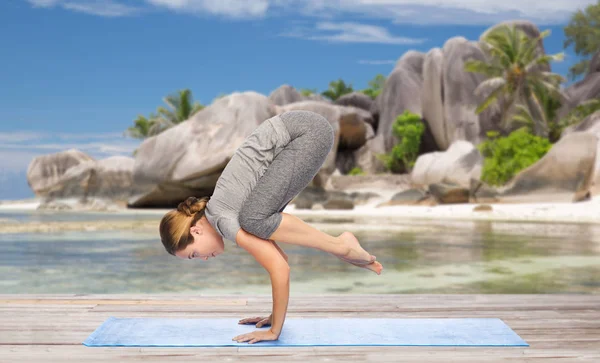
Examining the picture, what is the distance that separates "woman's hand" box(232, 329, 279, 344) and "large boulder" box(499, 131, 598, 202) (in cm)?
1528

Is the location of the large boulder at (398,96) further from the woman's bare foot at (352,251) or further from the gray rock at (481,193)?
the woman's bare foot at (352,251)

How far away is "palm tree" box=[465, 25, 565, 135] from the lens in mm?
26422

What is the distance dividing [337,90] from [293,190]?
126ft

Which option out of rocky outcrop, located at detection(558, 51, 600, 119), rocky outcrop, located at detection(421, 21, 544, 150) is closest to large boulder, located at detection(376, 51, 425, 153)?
rocky outcrop, located at detection(421, 21, 544, 150)

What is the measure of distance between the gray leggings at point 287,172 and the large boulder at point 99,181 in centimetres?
2308

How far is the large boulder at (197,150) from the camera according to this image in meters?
20.1

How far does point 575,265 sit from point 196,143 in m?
15.2

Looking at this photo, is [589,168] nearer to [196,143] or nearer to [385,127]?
[196,143]

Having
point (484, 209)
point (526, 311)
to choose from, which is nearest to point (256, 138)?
point (526, 311)

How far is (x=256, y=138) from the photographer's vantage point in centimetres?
251

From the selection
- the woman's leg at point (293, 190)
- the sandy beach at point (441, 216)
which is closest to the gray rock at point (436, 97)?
the sandy beach at point (441, 216)

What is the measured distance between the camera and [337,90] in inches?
1588

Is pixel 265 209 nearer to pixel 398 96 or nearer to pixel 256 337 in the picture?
pixel 256 337

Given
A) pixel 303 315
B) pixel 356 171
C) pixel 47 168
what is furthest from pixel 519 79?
pixel 303 315
